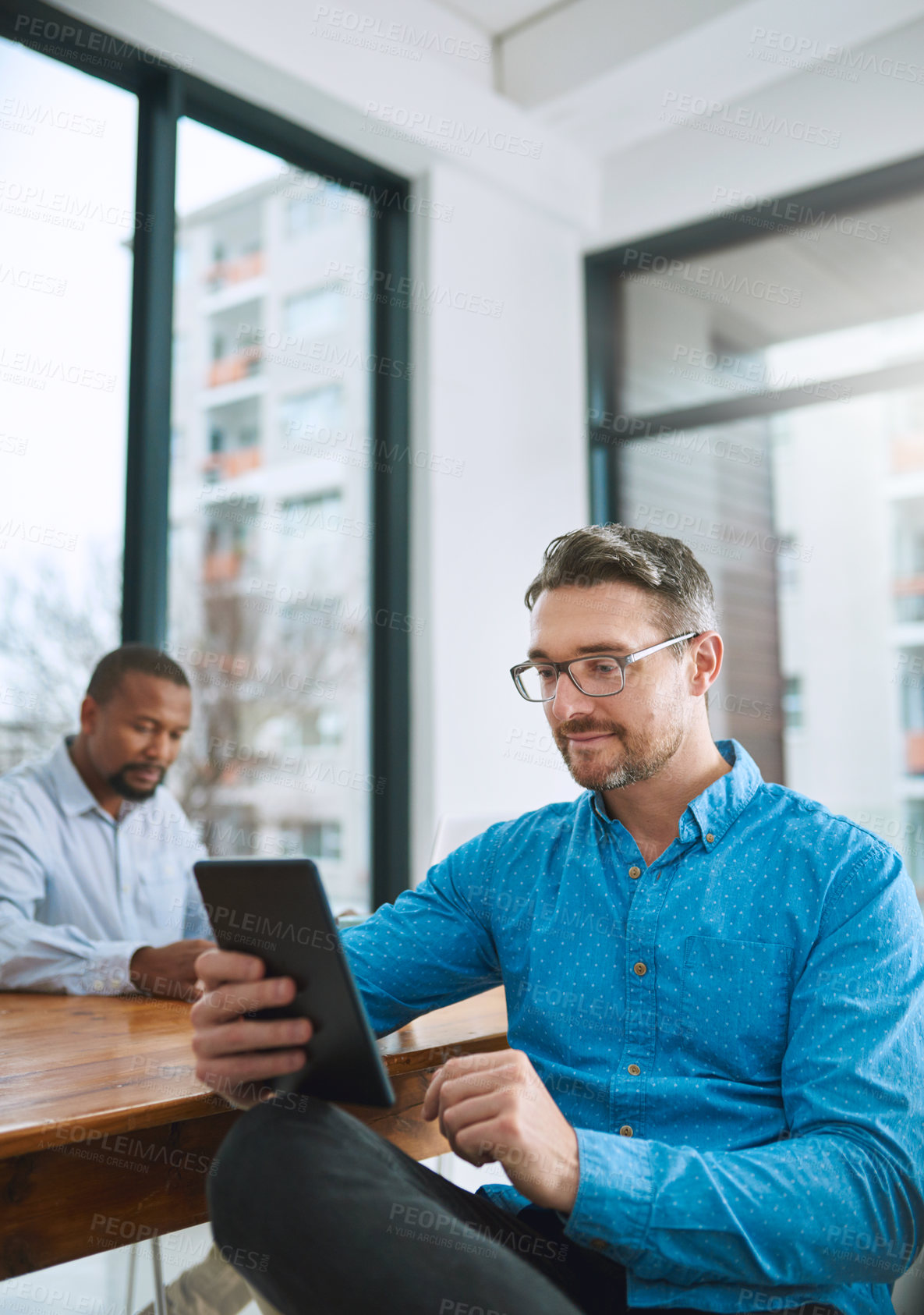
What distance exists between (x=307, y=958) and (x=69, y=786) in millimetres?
1444

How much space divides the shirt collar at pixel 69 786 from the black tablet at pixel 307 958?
1.29 metres

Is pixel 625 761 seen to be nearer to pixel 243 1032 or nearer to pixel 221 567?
pixel 243 1032

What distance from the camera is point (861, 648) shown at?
355 centimetres

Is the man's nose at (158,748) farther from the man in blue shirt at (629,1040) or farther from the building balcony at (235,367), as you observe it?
the building balcony at (235,367)

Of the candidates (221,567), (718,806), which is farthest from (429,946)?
(221,567)

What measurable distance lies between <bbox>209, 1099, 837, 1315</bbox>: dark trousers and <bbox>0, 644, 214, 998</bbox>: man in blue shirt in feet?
3.63

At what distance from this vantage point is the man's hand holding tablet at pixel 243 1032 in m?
1.13

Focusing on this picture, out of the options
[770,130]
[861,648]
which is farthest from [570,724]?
[770,130]

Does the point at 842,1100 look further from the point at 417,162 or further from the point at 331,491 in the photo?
the point at 331,491

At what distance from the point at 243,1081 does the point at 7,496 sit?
213cm

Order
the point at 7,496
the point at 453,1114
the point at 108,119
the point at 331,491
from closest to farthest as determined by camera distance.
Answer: the point at 453,1114
the point at 7,496
the point at 108,119
the point at 331,491

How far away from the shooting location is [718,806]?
54.4 inches

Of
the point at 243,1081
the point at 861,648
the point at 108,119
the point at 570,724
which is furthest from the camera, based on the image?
the point at 861,648

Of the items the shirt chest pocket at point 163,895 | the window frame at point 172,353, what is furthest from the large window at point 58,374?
the shirt chest pocket at point 163,895
